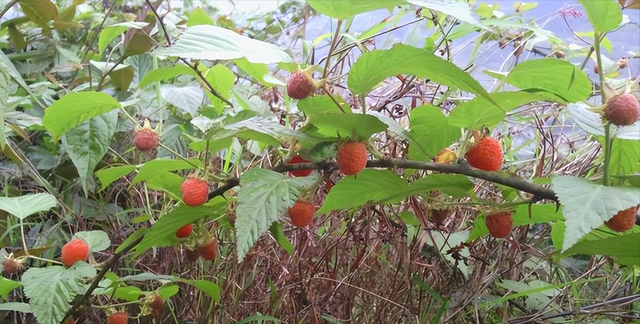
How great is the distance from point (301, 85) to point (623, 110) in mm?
224

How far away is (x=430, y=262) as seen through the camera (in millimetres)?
757

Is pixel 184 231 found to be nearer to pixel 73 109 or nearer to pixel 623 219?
pixel 73 109

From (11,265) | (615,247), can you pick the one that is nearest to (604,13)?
(615,247)

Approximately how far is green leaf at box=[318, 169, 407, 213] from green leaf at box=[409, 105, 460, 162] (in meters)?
0.04

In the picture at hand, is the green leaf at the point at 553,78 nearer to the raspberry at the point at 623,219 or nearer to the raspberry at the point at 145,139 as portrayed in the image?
the raspberry at the point at 623,219

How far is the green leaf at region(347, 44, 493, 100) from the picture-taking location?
391mm

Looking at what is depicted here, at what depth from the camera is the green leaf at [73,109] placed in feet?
1.81

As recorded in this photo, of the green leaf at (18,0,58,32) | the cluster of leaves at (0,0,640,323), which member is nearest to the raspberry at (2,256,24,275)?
the cluster of leaves at (0,0,640,323)

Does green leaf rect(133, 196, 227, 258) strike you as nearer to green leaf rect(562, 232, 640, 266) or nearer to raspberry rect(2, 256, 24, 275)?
raspberry rect(2, 256, 24, 275)

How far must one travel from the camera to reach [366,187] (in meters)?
0.50

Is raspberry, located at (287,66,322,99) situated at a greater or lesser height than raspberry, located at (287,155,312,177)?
greater

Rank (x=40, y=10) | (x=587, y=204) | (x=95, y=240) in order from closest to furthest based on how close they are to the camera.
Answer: (x=587, y=204), (x=95, y=240), (x=40, y=10)

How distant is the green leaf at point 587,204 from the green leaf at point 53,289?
47 cm

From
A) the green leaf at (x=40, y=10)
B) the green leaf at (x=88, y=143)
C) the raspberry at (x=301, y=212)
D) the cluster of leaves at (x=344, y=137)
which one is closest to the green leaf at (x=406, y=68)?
the cluster of leaves at (x=344, y=137)
